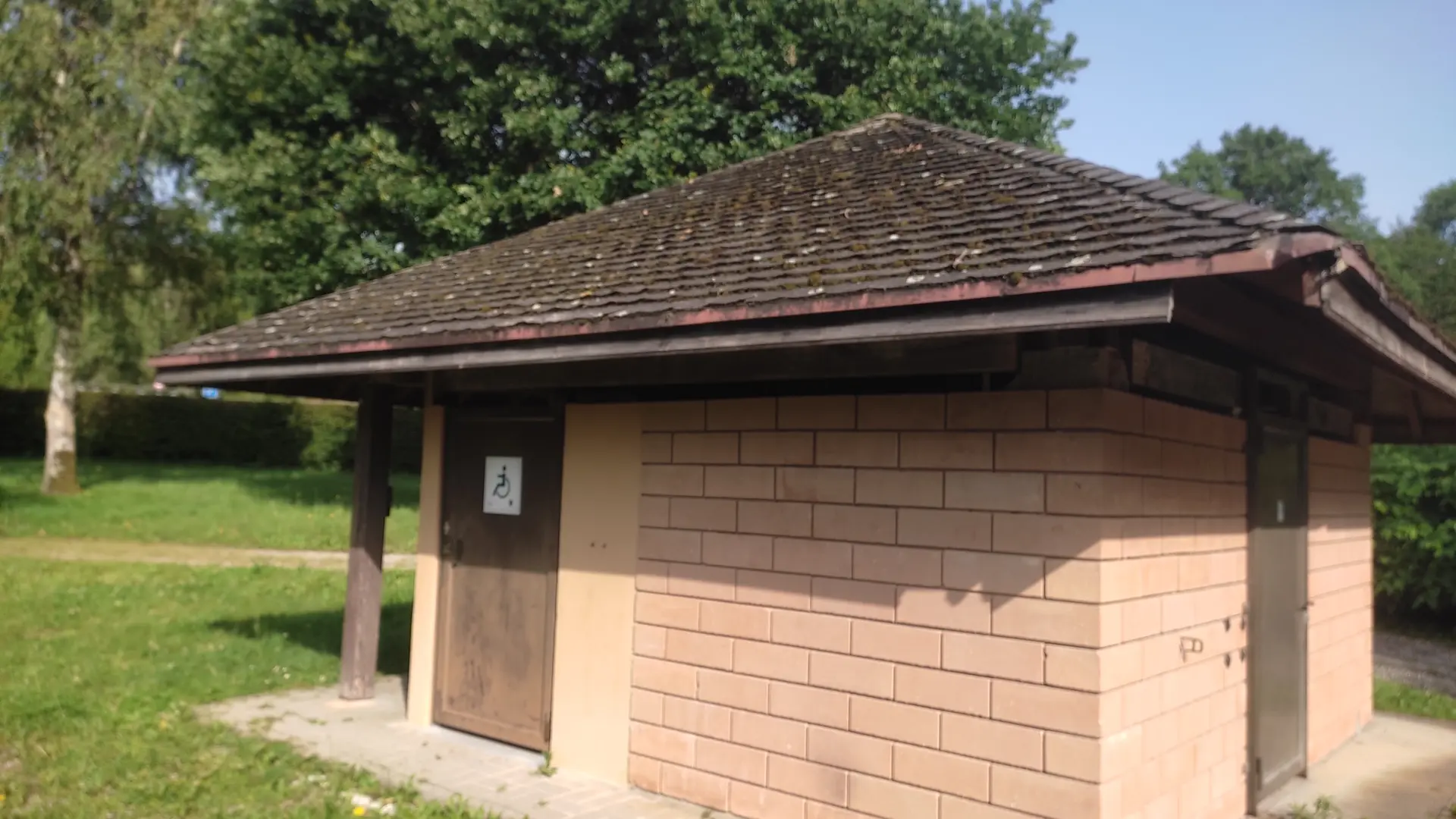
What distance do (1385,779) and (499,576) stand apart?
5.90 meters

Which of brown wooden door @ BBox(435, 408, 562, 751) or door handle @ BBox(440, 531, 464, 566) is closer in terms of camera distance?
brown wooden door @ BBox(435, 408, 562, 751)

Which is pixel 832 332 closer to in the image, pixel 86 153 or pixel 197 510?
pixel 197 510

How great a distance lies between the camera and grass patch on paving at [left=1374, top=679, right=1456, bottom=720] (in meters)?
9.30

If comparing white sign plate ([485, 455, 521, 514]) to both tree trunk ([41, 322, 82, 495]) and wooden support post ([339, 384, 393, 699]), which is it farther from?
tree trunk ([41, 322, 82, 495])

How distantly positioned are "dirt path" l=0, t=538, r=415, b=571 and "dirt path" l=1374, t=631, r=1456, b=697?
13087mm

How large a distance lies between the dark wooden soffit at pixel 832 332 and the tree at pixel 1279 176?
215 feet

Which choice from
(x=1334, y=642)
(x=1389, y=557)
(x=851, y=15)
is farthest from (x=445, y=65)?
(x=1389, y=557)

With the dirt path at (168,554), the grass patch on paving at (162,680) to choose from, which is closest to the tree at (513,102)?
the dirt path at (168,554)

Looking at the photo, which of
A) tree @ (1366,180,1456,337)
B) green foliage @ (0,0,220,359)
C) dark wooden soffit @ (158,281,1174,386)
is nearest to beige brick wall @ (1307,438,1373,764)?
dark wooden soffit @ (158,281,1174,386)

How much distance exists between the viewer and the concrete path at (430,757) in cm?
557

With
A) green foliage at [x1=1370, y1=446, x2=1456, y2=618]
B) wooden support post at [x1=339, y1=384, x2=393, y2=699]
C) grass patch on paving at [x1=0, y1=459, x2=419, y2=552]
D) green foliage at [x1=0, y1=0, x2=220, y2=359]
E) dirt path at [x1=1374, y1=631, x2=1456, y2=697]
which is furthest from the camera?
green foliage at [x1=0, y1=0, x2=220, y2=359]

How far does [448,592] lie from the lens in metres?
7.19

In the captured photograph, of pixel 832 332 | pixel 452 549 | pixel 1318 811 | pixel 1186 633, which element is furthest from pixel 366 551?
pixel 1318 811

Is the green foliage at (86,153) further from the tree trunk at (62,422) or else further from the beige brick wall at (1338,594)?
the beige brick wall at (1338,594)
